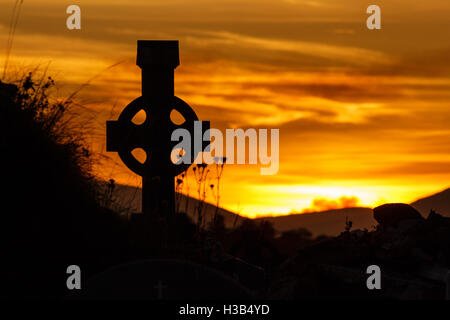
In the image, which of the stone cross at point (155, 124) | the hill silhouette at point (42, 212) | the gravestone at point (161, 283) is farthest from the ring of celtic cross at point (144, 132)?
the gravestone at point (161, 283)

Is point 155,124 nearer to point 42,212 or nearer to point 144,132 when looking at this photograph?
point 144,132

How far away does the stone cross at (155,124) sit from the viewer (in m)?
11.7

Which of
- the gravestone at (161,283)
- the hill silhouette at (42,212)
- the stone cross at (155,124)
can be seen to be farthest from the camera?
the stone cross at (155,124)

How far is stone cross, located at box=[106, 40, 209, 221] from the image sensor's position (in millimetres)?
11711

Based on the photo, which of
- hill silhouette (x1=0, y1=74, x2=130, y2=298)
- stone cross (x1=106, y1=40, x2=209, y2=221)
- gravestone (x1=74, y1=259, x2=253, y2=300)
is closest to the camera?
gravestone (x1=74, y1=259, x2=253, y2=300)

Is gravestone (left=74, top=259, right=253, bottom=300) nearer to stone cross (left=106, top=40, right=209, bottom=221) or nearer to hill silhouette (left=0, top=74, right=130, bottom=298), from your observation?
hill silhouette (left=0, top=74, right=130, bottom=298)

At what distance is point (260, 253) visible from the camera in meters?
11.1

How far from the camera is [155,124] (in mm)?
11727

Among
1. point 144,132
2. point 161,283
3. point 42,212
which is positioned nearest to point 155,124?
point 144,132

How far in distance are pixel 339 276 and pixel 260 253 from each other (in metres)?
2.86

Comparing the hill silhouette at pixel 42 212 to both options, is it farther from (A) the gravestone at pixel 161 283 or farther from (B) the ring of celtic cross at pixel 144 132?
(B) the ring of celtic cross at pixel 144 132

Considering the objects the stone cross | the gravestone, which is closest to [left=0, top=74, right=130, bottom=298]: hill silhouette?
the gravestone
